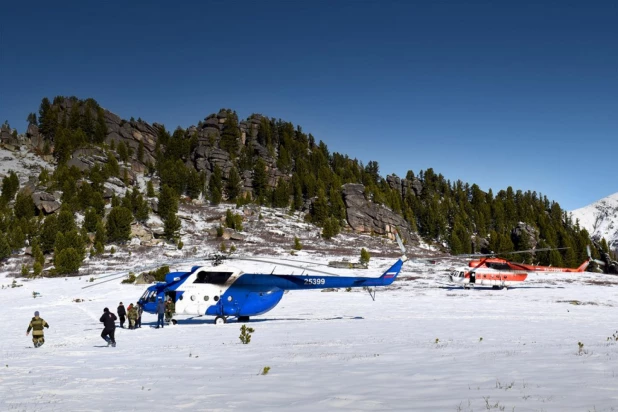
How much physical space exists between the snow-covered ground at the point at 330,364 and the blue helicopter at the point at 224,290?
120 centimetres

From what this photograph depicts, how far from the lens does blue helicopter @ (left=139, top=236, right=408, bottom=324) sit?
20420 millimetres

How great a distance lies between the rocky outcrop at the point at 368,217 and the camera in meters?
103

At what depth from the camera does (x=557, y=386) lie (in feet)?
20.2

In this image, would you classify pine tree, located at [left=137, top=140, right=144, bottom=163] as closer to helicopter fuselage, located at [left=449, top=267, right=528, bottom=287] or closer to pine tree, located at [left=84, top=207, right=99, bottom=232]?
pine tree, located at [left=84, top=207, right=99, bottom=232]

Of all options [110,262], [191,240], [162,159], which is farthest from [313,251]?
[162,159]

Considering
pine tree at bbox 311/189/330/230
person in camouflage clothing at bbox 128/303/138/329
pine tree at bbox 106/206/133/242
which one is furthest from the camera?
pine tree at bbox 311/189/330/230

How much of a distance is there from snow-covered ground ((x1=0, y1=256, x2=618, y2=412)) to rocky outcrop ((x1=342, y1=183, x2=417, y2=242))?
79973 millimetres

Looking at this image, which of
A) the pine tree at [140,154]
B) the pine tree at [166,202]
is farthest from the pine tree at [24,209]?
the pine tree at [140,154]

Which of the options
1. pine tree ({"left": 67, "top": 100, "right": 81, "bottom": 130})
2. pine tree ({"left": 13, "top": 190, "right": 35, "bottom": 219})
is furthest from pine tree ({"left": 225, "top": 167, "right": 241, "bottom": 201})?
pine tree ({"left": 67, "top": 100, "right": 81, "bottom": 130})

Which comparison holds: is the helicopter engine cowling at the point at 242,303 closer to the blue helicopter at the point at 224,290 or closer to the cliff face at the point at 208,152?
the blue helicopter at the point at 224,290

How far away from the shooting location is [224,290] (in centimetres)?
2061

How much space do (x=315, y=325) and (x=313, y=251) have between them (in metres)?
50.1

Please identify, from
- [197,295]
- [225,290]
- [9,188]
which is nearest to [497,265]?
[225,290]

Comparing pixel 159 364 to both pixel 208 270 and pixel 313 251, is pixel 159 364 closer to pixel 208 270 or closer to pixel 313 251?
pixel 208 270
